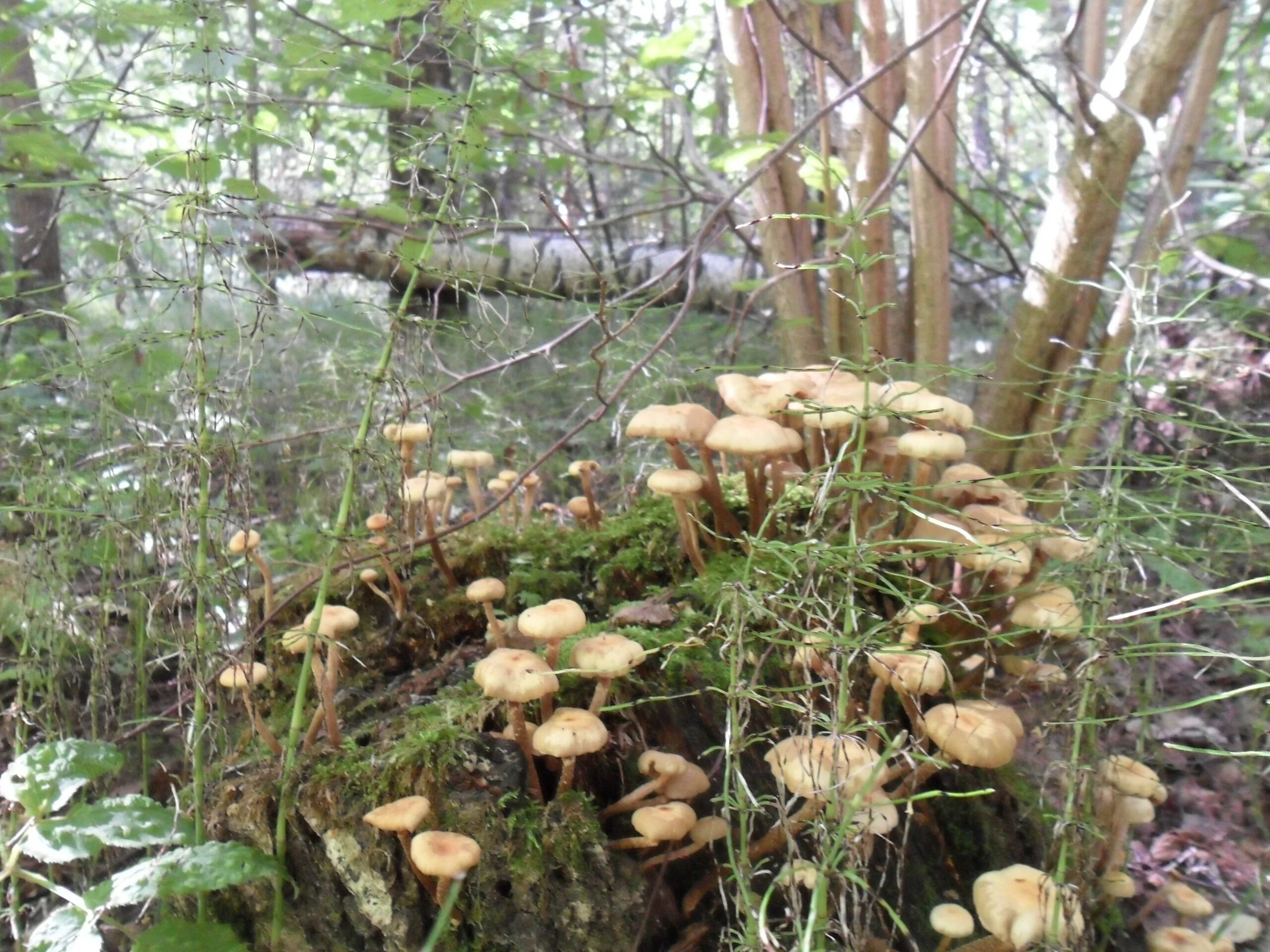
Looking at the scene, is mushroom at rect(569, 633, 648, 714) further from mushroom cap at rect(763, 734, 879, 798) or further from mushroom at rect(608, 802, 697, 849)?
mushroom cap at rect(763, 734, 879, 798)

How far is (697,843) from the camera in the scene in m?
2.08

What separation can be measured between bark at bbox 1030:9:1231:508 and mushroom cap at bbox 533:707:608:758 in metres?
2.27

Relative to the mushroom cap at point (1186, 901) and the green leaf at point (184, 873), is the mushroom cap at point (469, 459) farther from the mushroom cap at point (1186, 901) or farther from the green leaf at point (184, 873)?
the mushroom cap at point (1186, 901)

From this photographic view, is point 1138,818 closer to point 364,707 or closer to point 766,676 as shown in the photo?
point 766,676

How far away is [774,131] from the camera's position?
12.9 feet

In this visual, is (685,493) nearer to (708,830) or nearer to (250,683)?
(708,830)

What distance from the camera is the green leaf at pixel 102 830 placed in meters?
1.75

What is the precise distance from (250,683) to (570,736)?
0.76m

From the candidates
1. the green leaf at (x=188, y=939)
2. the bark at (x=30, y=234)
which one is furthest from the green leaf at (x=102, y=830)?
the bark at (x=30, y=234)

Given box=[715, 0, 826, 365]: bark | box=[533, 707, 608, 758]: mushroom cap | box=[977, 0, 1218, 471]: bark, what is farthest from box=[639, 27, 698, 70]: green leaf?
box=[533, 707, 608, 758]: mushroom cap

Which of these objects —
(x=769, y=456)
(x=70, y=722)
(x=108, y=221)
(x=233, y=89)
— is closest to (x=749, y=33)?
(x=769, y=456)

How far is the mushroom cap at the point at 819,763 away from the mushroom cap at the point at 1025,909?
39 cm

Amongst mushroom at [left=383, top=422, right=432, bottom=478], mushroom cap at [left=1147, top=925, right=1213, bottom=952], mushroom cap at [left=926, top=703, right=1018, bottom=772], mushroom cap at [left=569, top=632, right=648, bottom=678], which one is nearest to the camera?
mushroom cap at [left=926, top=703, right=1018, bottom=772]

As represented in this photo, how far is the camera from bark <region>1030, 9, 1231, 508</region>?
11.3ft
